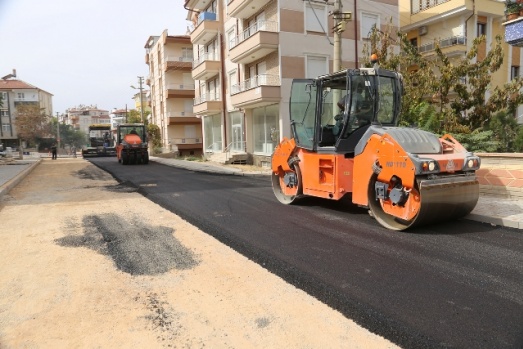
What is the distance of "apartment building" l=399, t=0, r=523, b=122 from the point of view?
2394 centimetres

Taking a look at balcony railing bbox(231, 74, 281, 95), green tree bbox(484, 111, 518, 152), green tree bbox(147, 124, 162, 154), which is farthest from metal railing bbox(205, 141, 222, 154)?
green tree bbox(484, 111, 518, 152)

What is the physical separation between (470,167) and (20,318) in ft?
21.0

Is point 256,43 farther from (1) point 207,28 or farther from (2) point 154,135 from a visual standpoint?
(2) point 154,135

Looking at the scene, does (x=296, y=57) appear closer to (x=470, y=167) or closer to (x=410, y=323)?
(x=470, y=167)

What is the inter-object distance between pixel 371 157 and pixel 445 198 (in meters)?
1.33

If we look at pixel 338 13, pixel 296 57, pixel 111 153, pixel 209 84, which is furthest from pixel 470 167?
pixel 111 153

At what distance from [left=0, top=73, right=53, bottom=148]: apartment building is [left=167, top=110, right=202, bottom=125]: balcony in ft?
136

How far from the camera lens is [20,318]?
3.49m

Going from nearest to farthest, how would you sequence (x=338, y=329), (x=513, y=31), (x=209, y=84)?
(x=338, y=329), (x=513, y=31), (x=209, y=84)

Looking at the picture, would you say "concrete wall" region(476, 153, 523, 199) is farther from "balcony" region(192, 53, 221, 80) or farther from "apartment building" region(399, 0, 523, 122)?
"balcony" region(192, 53, 221, 80)

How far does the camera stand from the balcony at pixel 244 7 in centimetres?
2227

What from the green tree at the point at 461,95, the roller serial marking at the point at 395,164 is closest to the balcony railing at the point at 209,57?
the green tree at the point at 461,95

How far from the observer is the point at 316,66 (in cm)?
2191

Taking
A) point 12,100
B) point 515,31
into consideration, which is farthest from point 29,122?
point 515,31
